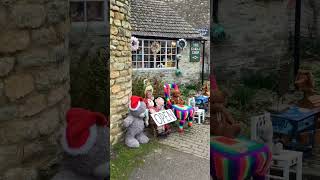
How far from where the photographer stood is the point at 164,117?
6.82 metres

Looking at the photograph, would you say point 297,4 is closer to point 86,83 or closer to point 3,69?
point 86,83

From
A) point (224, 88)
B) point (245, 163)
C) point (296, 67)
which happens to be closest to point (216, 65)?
point (224, 88)

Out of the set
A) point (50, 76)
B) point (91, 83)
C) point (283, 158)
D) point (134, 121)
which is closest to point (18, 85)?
point (50, 76)

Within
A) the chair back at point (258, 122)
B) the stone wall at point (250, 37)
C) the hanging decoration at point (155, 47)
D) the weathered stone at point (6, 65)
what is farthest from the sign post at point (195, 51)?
the weathered stone at point (6, 65)

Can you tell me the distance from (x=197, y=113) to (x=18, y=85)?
5.81 m

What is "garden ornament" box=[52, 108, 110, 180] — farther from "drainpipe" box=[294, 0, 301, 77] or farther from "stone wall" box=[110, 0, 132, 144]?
"stone wall" box=[110, 0, 132, 144]

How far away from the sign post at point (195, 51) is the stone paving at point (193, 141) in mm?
1497

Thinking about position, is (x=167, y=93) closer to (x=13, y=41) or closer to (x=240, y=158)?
(x=240, y=158)

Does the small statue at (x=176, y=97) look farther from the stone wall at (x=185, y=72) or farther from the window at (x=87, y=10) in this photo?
the window at (x=87, y=10)

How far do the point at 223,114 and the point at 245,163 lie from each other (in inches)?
11.7

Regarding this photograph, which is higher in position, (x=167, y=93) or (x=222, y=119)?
(x=222, y=119)

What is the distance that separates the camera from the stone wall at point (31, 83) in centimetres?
159

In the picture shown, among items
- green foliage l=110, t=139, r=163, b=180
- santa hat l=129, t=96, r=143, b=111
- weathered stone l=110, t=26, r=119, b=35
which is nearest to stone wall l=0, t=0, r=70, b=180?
weathered stone l=110, t=26, r=119, b=35

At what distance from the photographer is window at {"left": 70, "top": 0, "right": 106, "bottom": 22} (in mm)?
1955
